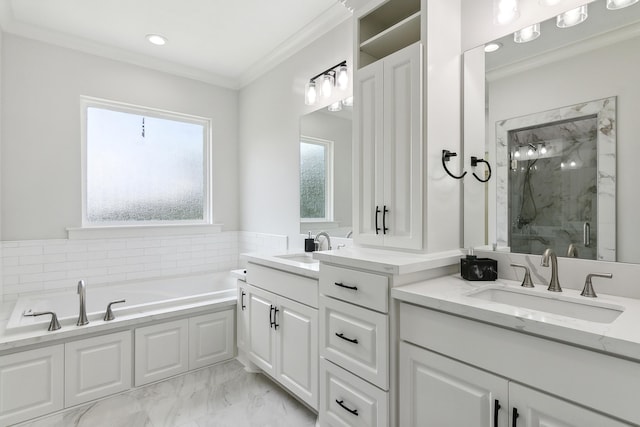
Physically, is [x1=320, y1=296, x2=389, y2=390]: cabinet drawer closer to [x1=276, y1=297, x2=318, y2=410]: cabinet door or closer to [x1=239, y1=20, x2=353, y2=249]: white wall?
[x1=276, y1=297, x2=318, y2=410]: cabinet door

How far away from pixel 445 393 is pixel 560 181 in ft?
3.36

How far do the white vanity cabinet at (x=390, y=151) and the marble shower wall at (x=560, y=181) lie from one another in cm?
43

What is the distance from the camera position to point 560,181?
1.44m

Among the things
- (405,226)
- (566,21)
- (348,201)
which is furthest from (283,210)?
(566,21)

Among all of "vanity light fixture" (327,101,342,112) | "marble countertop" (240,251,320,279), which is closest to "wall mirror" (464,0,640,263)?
"marble countertop" (240,251,320,279)

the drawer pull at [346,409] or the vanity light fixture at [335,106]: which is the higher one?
the vanity light fixture at [335,106]

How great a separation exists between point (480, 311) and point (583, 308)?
0.47 metres

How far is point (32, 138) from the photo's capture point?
9.13 feet

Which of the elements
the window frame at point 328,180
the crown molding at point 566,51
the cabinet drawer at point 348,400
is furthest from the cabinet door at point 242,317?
the crown molding at point 566,51

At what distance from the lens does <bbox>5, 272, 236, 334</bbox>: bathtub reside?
2.23 metres

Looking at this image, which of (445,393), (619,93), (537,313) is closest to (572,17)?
(619,93)

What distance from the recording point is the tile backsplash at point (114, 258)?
8.98ft

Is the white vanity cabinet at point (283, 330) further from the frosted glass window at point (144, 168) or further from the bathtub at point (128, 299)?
the frosted glass window at point (144, 168)

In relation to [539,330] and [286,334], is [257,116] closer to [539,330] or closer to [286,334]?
[286,334]
